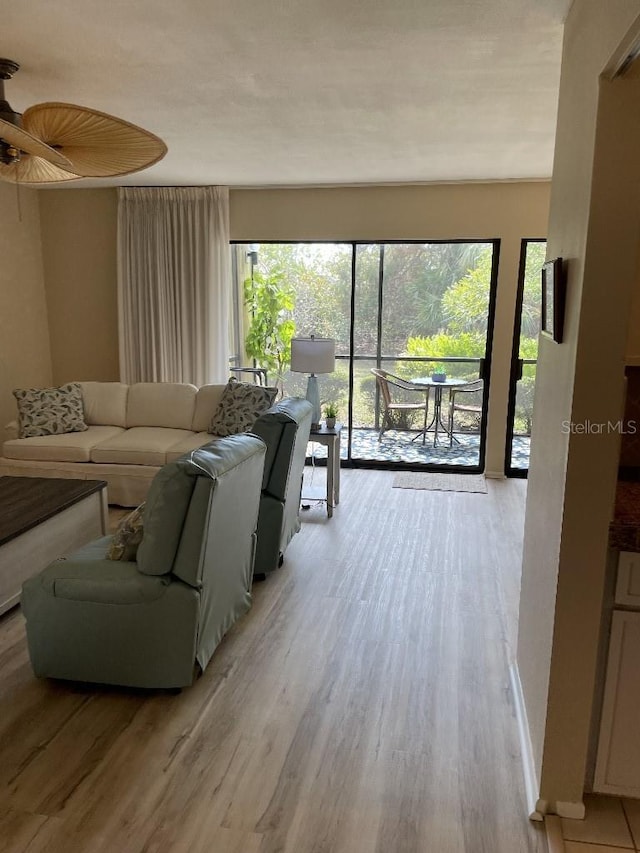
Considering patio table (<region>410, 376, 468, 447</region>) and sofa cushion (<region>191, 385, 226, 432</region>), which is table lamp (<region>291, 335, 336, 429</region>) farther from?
patio table (<region>410, 376, 468, 447</region>)

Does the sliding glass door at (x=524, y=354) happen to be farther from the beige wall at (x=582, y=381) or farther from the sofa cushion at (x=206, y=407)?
the beige wall at (x=582, y=381)

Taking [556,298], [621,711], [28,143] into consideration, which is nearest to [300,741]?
[621,711]

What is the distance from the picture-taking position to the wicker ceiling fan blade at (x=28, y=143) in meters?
2.28

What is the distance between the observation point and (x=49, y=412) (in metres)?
4.90

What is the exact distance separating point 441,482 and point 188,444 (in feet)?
7.61

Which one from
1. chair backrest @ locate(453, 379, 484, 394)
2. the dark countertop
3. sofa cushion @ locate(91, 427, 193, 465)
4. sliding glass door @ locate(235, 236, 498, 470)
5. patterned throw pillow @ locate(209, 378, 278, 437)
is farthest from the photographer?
chair backrest @ locate(453, 379, 484, 394)

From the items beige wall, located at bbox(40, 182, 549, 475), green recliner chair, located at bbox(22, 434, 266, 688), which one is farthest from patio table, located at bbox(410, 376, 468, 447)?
green recliner chair, located at bbox(22, 434, 266, 688)

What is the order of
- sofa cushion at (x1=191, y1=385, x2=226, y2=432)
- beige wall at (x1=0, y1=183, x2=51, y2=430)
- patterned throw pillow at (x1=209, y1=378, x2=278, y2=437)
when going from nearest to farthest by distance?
patterned throw pillow at (x1=209, y1=378, x2=278, y2=437) < sofa cushion at (x1=191, y1=385, x2=226, y2=432) < beige wall at (x1=0, y1=183, x2=51, y2=430)

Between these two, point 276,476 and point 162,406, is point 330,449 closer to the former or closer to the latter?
point 276,476

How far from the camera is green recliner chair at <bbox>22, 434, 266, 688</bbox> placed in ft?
7.47

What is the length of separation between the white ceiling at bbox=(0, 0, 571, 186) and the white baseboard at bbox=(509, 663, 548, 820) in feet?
8.38

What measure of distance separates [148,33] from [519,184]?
12.4 feet

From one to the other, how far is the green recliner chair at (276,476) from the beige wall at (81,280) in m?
3.34
